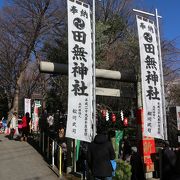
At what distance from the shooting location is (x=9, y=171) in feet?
42.8

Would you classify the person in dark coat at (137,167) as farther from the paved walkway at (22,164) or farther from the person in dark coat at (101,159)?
the paved walkway at (22,164)

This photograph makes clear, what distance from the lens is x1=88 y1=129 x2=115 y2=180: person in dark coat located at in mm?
7527

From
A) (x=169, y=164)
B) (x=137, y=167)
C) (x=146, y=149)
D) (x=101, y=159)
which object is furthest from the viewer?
(x=146, y=149)

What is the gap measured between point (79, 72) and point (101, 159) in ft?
12.3

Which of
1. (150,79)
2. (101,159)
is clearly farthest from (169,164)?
(150,79)

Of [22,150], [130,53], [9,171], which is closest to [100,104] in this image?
[130,53]

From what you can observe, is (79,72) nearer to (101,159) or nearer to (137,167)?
(137,167)

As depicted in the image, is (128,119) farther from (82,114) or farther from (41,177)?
(82,114)

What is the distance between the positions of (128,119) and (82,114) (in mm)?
12876

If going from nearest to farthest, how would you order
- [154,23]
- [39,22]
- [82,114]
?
1. [82,114]
2. [154,23]
3. [39,22]

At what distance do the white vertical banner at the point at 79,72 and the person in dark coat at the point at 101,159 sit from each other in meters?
2.59

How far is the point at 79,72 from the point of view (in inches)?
423

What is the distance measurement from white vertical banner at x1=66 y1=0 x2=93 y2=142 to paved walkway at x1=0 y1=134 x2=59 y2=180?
2.86 metres

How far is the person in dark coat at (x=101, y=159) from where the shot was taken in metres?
7.53
